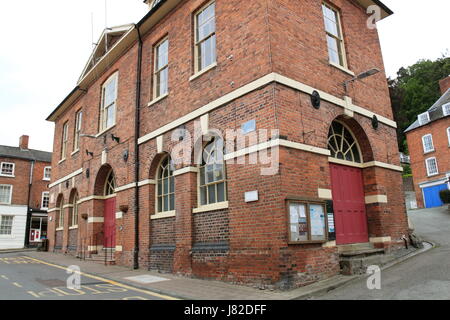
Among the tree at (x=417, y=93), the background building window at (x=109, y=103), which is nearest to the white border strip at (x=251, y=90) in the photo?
the background building window at (x=109, y=103)

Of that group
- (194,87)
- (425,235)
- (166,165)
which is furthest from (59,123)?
(425,235)

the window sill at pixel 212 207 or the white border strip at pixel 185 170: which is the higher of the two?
the white border strip at pixel 185 170

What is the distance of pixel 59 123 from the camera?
21328 mm

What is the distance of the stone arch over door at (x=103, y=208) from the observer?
14719 mm

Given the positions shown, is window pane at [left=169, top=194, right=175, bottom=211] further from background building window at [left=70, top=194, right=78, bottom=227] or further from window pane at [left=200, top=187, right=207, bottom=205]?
background building window at [left=70, top=194, right=78, bottom=227]

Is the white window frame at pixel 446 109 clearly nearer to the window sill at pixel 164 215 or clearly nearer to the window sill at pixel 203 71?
the window sill at pixel 203 71

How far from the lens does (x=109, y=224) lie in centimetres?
1475

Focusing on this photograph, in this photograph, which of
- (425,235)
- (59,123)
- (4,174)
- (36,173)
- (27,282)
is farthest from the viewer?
(36,173)

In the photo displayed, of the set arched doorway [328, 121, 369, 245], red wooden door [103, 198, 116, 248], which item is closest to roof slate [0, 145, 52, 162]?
red wooden door [103, 198, 116, 248]

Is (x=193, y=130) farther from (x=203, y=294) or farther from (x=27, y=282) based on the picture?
(x=27, y=282)

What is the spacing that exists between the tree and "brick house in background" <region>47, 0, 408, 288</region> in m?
34.6

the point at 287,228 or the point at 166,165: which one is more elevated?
the point at 166,165

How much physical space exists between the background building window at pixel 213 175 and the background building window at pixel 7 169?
27599 millimetres

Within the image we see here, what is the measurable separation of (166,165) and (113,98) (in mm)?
5282
